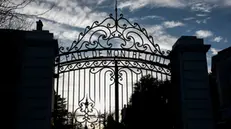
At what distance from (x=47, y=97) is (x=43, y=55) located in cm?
95

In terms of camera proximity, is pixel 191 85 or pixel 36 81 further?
pixel 191 85

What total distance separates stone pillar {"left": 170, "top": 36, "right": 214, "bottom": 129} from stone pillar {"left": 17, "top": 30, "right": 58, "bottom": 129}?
2923 mm

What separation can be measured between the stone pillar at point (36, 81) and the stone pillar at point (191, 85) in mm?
2923

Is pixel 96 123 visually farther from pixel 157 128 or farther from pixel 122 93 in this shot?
pixel 157 128

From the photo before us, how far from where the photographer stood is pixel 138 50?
23.4ft

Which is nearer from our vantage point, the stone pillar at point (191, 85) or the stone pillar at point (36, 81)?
the stone pillar at point (36, 81)

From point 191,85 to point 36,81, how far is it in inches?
137

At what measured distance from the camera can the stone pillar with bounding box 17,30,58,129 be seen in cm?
599

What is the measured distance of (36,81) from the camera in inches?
244

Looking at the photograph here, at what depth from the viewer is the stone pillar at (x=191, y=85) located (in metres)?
6.40

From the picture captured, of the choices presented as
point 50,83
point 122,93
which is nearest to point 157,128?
point 122,93

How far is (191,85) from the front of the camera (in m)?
6.59

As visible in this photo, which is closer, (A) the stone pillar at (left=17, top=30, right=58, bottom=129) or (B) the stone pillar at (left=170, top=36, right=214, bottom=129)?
(A) the stone pillar at (left=17, top=30, right=58, bottom=129)

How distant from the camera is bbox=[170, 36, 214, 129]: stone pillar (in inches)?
252
